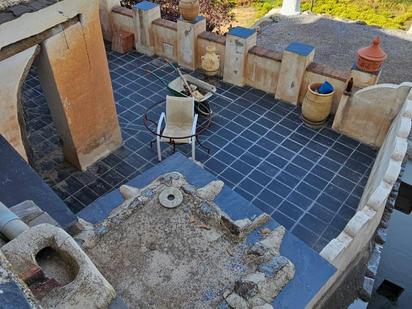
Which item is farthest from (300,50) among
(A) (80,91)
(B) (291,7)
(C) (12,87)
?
(B) (291,7)

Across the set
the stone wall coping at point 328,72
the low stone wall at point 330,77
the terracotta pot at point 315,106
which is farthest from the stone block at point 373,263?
the stone wall coping at point 328,72

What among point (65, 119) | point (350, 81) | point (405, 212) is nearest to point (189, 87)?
point (65, 119)

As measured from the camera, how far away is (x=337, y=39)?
46.0ft

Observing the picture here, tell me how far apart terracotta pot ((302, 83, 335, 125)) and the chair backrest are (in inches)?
106

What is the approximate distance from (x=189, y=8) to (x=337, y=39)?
22.2ft

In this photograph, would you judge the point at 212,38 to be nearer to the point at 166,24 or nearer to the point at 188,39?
the point at 188,39

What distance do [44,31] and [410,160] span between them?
842 centimetres

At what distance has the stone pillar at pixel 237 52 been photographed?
9.46 m

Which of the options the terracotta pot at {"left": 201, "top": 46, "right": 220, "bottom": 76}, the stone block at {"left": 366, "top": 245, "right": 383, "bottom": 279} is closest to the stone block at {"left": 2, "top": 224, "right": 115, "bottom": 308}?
the stone block at {"left": 366, "top": 245, "right": 383, "bottom": 279}

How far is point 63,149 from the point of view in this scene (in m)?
7.95

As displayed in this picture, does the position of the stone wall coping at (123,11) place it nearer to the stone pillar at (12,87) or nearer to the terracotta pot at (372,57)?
the stone pillar at (12,87)

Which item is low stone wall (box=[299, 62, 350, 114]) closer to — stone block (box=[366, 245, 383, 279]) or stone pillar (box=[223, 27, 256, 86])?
stone pillar (box=[223, 27, 256, 86])

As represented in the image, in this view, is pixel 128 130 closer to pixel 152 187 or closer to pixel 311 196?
pixel 311 196

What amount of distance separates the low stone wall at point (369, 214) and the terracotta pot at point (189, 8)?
552 cm
